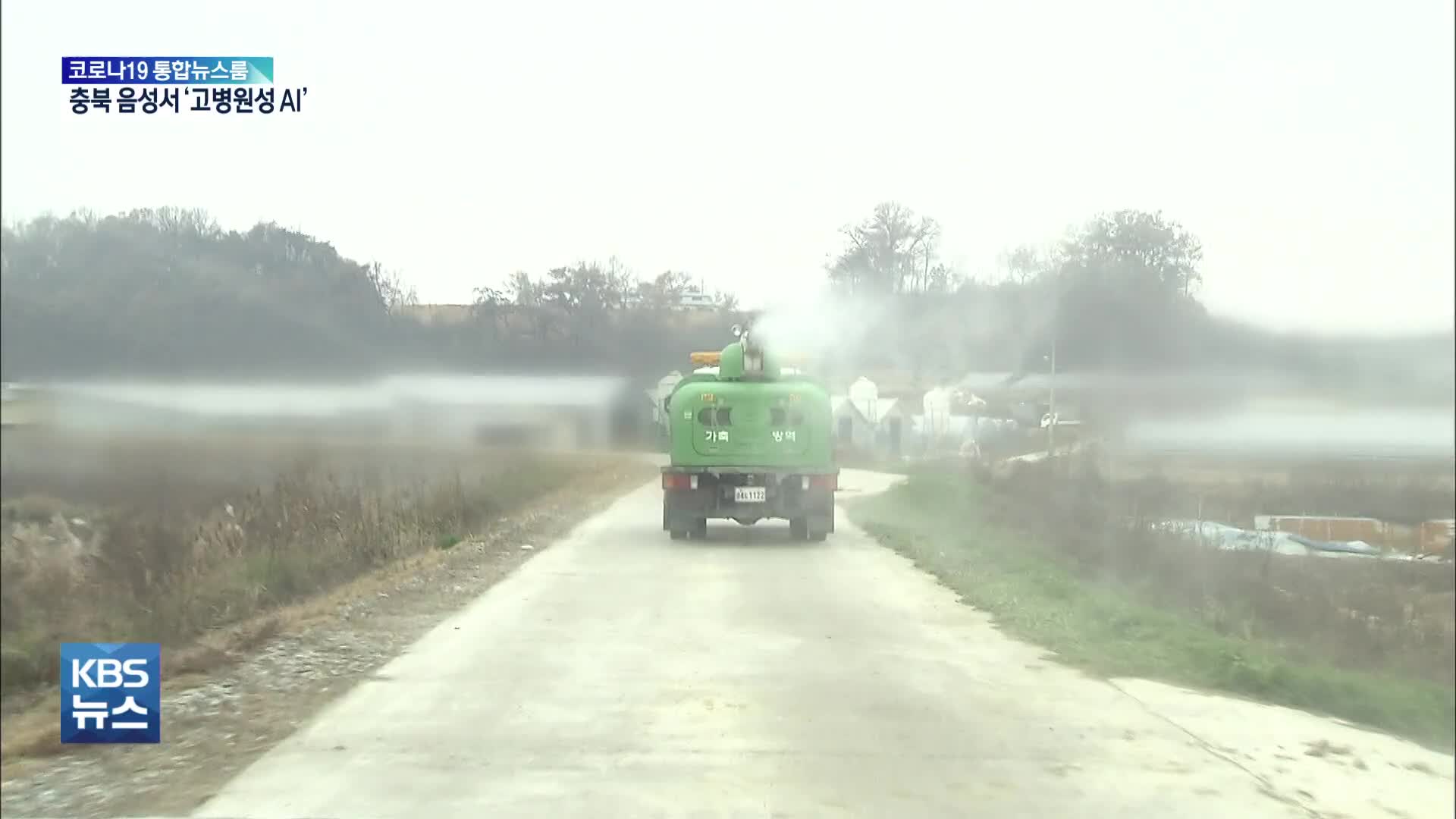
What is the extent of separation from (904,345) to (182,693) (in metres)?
16.3

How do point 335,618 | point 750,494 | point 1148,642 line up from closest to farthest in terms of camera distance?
point 1148,642
point 335,618
point 750,494

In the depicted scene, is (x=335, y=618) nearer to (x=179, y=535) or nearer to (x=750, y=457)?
(x=179, y=535)

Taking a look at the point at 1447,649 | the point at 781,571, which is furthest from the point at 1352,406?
the point at 781,571

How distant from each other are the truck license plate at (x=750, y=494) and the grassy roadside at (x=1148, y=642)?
2.12 m

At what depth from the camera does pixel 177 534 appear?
8.88 metres

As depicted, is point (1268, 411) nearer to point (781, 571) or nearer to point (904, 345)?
point (781, 571)

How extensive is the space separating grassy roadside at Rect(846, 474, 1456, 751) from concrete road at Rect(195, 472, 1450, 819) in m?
0.58
